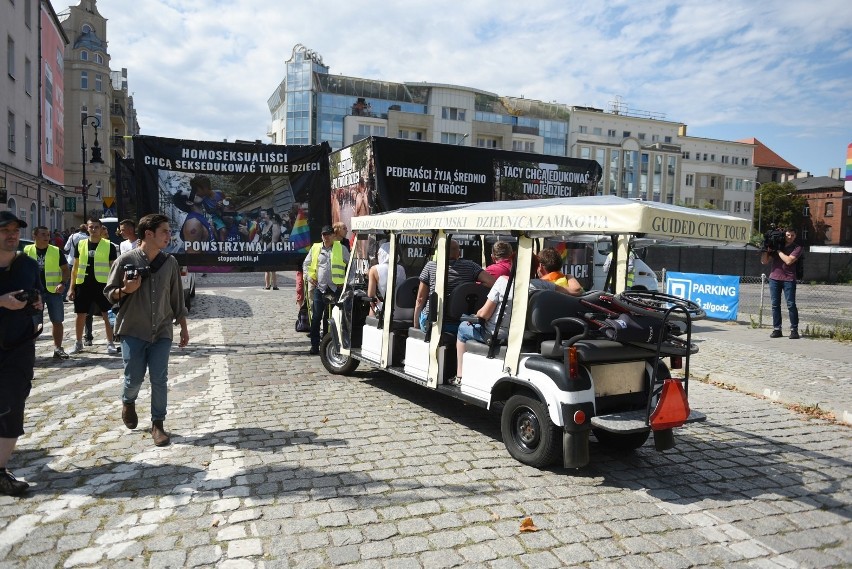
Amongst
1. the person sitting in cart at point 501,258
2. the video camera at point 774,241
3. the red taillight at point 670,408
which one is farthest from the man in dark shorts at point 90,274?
the video camera at point 774,241

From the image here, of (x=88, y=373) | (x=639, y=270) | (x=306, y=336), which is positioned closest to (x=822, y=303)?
(x=639, y=270)

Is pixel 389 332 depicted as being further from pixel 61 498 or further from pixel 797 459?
pixel 797 459

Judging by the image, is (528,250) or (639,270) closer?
(528,250)

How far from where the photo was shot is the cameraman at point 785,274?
11523mm

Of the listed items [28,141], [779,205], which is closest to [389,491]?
[28,141]

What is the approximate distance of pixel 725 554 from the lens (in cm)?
368

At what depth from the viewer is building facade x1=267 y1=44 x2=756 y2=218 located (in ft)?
225

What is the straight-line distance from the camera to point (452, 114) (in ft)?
238

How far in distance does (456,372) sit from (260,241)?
5.69 meters

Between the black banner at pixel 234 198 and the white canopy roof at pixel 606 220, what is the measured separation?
18.1 feet

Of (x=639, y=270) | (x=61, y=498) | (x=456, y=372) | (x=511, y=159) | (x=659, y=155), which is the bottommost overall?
(x=61, y=498)

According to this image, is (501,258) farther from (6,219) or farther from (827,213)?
(827,213)

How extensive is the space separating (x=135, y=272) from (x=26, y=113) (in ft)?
100

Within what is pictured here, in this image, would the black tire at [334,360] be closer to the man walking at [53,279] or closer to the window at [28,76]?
the man walking at [53,279]
